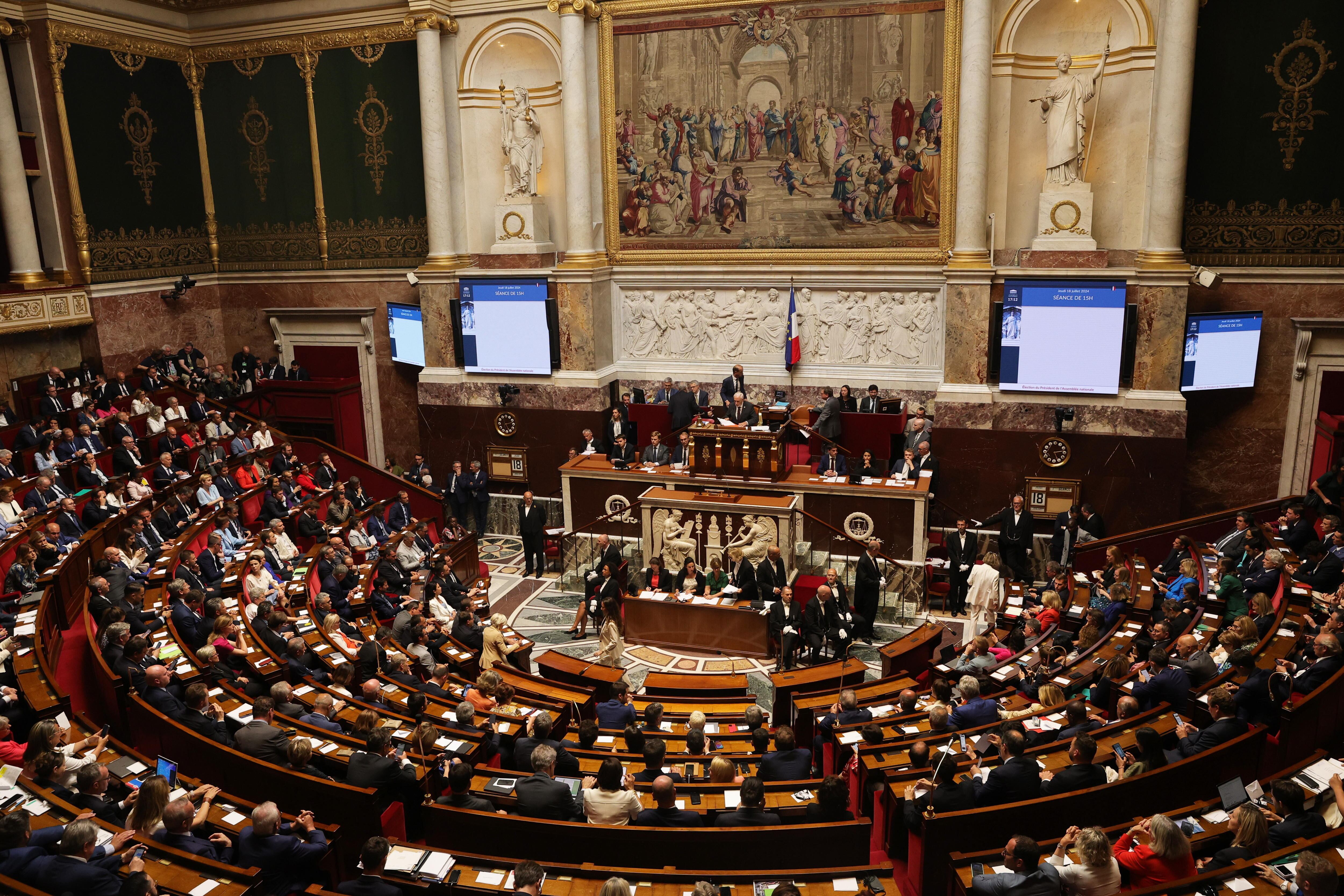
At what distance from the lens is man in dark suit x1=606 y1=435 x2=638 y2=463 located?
17375 mm

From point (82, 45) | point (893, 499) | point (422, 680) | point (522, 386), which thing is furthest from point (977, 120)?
Result: point (82, 45)

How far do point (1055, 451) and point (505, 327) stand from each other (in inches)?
419

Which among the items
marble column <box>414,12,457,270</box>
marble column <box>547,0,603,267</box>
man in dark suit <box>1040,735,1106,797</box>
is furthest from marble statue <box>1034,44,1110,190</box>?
man in dark suit <box>1040,735,1106,797</box>

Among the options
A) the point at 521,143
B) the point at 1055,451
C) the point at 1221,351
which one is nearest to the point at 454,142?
the point at 521,143

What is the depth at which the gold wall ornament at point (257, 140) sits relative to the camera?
21.4 meters

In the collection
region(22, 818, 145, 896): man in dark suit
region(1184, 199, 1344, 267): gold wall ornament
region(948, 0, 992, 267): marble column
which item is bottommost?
region(22, 818, 145, 896): man in dark suit

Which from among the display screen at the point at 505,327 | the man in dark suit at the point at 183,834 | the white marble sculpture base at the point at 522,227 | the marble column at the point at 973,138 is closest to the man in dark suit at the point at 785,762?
the man in dark suit at the point at 183,834

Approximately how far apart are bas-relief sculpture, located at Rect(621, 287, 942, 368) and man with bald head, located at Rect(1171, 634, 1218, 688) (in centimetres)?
943

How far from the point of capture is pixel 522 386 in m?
19.5

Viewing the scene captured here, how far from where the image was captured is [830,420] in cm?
1717

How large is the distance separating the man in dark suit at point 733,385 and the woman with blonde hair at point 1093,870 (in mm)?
12701

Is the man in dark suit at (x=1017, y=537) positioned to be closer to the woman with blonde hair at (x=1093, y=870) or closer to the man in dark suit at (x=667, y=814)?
the man in dark suit at (x=667, y=814)

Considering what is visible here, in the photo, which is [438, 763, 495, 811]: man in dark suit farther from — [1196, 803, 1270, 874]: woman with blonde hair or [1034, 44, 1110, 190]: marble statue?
[1034, 44, 1110, 190]: marble statue

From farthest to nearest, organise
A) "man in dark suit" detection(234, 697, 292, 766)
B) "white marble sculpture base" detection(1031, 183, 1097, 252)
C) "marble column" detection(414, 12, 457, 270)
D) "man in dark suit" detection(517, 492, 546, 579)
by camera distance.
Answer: "marble column" detection(414, 12, 457, 270)
"man in dark suit" detection(517, 492, 546, 579)
"white marble sculpture base" detection(1031, 183, 1097, 252)
"man in dark suit" detection(234, 697, 292, 766)
